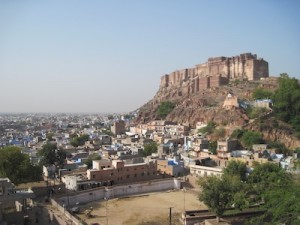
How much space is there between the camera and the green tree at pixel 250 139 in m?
38.7

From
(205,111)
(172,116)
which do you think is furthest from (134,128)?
(205,111)

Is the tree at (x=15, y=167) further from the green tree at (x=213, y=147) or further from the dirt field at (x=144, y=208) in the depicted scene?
the green tree at (x=213, y=147)

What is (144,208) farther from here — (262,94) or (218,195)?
(262,94)

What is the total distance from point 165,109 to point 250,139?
30107 millimetres

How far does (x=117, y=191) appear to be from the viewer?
84.9 feet

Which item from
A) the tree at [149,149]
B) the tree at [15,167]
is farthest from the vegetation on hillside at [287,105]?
the tree at [15,167]

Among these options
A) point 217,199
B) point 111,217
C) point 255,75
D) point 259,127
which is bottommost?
point 111,217

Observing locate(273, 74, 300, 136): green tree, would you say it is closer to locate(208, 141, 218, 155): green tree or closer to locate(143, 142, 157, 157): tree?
locate(208, 141, 218, 155): green tree

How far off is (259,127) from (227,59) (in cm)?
3705

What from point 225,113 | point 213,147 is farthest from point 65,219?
point 225,113

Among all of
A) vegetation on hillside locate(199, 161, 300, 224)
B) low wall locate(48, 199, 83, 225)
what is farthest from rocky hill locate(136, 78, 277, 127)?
low wall locate(48, 199, 83, 225)

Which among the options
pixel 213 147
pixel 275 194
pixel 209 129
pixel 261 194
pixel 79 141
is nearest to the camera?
pixel 275 194

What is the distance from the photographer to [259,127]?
4291 cm

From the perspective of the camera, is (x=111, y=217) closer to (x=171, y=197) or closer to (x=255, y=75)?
(x=171, y=197)
